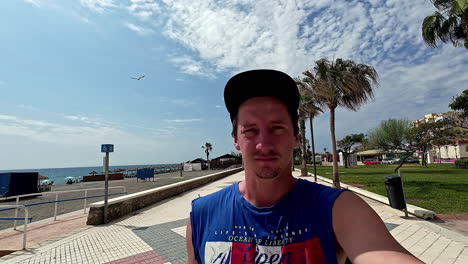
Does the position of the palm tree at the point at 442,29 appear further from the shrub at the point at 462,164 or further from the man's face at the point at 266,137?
the shrub at the point at 462,164

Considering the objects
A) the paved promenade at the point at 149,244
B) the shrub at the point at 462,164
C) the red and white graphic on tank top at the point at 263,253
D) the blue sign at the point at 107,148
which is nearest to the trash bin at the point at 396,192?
the paved promenade at the point at 149,244

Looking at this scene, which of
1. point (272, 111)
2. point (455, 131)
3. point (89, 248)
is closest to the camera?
point (272, 111)

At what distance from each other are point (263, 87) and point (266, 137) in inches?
11.7

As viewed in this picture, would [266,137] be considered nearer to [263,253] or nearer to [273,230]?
[273,230]

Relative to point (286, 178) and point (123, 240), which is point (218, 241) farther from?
point (123, 240)

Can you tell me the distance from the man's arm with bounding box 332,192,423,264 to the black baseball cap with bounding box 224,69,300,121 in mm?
556

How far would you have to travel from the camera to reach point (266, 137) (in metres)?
1.23

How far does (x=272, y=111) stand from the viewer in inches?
49.8

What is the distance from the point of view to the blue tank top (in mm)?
1060

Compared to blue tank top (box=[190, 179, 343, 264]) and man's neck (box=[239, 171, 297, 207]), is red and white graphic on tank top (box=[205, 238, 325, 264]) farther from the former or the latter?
man's neck (box=[239, 171, 297, 207])

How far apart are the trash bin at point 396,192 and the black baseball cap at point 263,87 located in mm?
7029

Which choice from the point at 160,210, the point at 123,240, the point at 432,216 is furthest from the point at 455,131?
the point at 123,240

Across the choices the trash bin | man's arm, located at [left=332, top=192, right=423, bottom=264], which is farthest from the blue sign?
the trash bin

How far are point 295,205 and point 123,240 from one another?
5.76 meters
